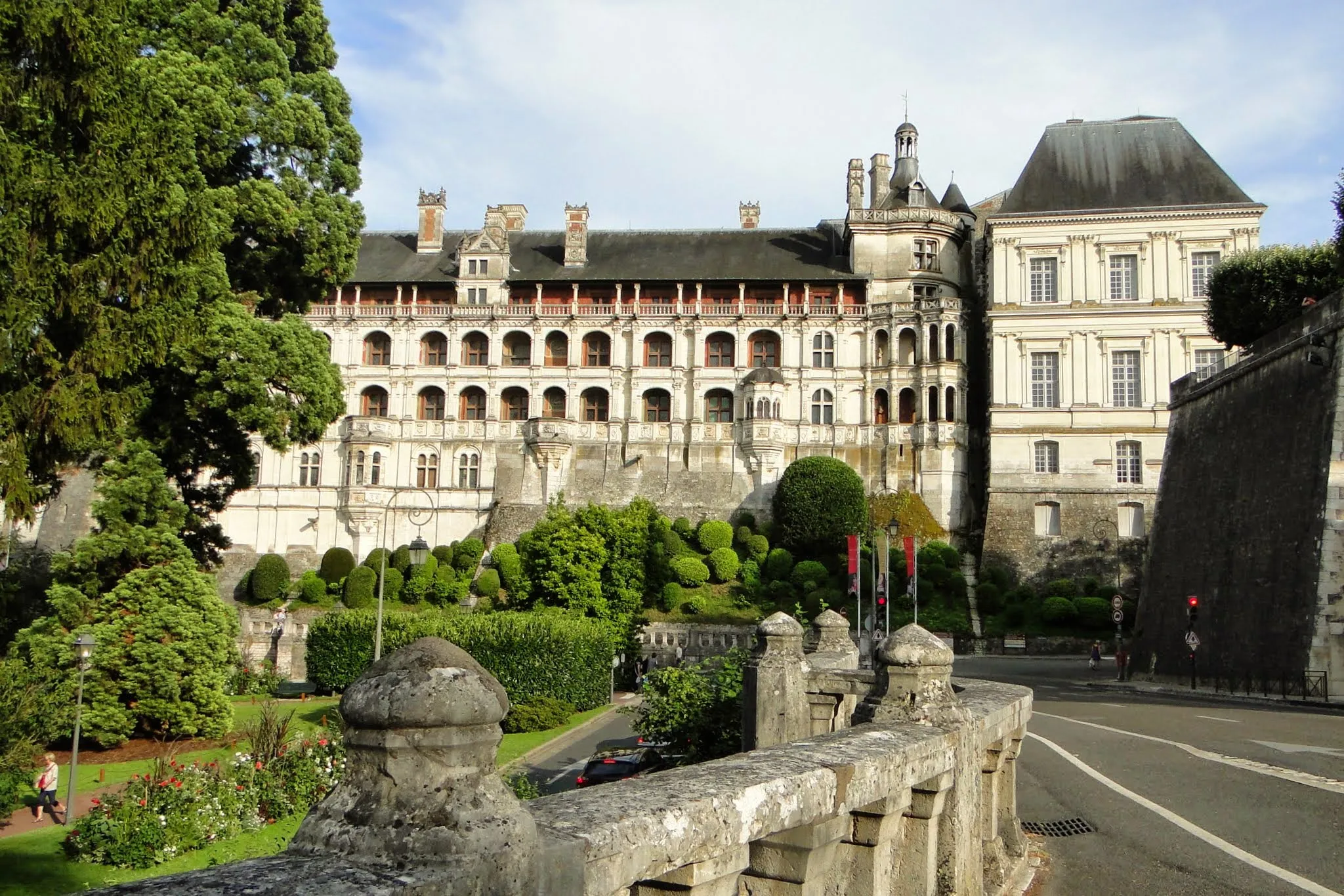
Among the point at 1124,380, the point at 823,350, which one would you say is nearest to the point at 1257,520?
the point at 1124,380

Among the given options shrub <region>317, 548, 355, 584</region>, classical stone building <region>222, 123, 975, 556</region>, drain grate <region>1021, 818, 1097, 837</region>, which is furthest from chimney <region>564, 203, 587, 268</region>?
drain grate <region>1021, 818, 1097, 837</region>

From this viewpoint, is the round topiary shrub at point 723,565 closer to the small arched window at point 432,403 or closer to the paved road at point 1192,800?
the small arched window at point 432,403

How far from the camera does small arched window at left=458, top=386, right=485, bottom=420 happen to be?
2264 inches

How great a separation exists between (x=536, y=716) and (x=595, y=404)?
32.9m

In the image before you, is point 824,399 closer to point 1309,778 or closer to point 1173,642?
point 1173,642

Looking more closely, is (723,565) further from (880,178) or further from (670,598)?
(880,178)

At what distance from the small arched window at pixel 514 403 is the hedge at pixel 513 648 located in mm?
26068

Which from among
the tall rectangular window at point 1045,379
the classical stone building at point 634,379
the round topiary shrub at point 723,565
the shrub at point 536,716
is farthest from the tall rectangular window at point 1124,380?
the shrub at point 536,716

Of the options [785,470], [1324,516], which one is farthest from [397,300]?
[1324,516]

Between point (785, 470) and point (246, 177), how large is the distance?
33.1m

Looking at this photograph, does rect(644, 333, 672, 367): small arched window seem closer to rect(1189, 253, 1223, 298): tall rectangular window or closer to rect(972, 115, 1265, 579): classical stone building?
rect(972, 115, 1265, 579): classical stone building

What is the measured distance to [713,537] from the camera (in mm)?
47500

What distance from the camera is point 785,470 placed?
50906 millimetres

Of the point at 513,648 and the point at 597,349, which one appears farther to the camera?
the point at 597,349
